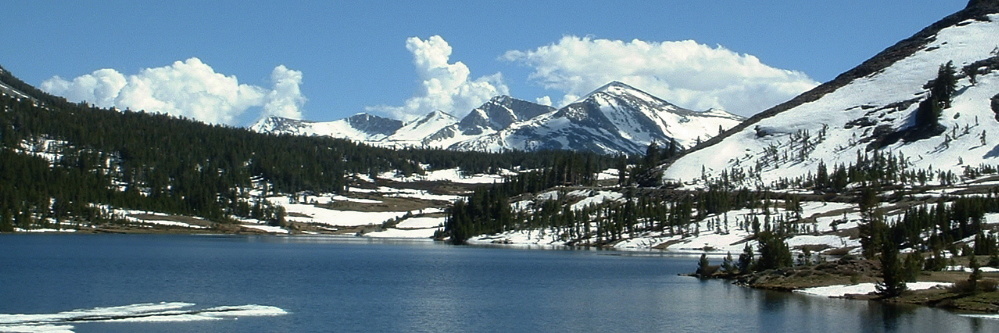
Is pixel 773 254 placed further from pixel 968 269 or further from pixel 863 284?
pixel 968 269

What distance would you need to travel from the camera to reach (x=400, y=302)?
7625 centimetres

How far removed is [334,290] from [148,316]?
81.7 feet

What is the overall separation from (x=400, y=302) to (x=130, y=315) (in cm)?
2155

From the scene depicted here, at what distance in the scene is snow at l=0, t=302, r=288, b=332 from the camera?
182 feet

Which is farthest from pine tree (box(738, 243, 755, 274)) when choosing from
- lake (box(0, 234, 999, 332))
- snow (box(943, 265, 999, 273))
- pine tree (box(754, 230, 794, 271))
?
snow (box(943, 265, 999, 273))

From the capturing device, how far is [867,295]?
81000 mm

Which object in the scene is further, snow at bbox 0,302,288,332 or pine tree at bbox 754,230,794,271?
pine tree at bbox 754,230,794,271

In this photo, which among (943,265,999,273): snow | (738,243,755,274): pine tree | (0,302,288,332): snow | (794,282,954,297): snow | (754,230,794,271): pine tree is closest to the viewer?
(0,302,288,332): snow

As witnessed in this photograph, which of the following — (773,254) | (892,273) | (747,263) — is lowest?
(892,273)

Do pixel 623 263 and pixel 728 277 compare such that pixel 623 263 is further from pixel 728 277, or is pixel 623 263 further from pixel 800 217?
pixel 800 217

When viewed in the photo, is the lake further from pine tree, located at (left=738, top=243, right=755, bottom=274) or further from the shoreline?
pine tree, located at (left=738, top=243, right=755, bottom=274)

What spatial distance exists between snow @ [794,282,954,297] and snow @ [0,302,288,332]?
4708cm

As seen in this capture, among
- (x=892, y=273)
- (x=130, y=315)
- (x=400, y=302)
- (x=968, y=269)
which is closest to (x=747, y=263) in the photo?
(x=968, y=269)

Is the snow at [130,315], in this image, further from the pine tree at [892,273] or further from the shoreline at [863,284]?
the shoreline at [863,284]
